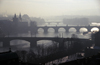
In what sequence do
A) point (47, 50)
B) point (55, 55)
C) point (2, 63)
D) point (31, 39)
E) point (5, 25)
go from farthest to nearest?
point (5, 25) < point (31, 39) < point (47, 50) < point (55, 55) < point (2, 63)

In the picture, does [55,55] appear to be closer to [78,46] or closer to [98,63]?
[78,46]

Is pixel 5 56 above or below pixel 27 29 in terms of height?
above

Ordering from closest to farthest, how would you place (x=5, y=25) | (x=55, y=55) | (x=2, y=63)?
(x=2, y=63), (x=55, y=55), (x=5, y=25)

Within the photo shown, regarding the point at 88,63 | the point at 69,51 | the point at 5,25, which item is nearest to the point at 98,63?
the point at 88,63

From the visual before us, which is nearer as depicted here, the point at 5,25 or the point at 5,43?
the point at 5,43

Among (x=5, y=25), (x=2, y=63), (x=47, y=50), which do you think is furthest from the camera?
(x=5, y=25)

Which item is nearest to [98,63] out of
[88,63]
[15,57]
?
[88,63]

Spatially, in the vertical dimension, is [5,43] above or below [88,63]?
below

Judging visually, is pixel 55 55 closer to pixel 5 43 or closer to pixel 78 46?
pixel 78 46

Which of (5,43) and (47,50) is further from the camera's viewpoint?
(5,43)
